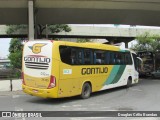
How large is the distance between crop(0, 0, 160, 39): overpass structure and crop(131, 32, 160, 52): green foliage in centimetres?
1937

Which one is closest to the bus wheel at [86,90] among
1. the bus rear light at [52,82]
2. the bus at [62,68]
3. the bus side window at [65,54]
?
the bus at [62,68]

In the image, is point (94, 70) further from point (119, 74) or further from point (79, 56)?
point (119, 74)

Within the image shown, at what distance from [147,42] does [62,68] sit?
4450 centimetres

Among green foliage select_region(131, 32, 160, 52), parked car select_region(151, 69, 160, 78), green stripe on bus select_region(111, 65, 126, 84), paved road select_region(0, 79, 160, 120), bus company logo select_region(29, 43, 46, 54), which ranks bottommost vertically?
paved road select_region(0, 79, 160, 120)

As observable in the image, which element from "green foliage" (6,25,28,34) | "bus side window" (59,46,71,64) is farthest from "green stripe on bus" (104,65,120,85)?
"green foliage" (6,25,28,34)

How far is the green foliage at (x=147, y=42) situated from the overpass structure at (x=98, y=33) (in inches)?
105

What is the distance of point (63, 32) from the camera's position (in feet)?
184

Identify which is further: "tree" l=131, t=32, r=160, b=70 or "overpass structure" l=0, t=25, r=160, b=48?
"tree" l=131, t=32, r=160, b=70

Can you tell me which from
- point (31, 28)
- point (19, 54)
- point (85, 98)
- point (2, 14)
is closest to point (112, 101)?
point (85, 98)

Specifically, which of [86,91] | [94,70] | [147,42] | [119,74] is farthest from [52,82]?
[147,42]

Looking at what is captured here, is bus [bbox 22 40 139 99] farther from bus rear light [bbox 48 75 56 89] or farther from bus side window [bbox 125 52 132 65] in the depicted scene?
bus side window [bbox 125 52 132 65]

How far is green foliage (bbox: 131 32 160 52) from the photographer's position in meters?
56.9

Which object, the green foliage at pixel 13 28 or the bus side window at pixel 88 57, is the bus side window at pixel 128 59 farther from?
the green foliage at pixel 13 28

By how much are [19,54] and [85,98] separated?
2352 cm
